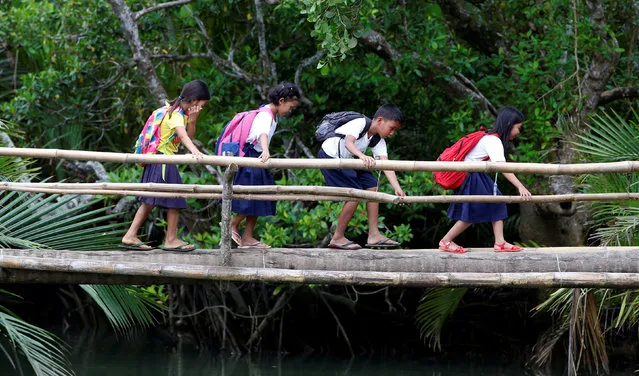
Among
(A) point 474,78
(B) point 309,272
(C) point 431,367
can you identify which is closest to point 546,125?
(A) point 474,78

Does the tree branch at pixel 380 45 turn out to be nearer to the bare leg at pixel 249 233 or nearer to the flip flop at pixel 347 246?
the bare leg at pixel 249 233

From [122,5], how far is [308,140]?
2.28 m

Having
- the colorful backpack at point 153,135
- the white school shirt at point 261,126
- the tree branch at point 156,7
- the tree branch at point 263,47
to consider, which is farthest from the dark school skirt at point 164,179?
the tree branch at point 263,47

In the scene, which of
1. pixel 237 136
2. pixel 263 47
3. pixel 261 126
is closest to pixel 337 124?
pixel 261 126

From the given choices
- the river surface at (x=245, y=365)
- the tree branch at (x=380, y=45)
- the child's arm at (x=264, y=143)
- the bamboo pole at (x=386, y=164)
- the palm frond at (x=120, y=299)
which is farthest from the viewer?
the river surface at (x=245, y=365)

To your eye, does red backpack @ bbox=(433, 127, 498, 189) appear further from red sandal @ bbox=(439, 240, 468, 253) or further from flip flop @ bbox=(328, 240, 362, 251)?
flip flop @ bbox=(328, 240, 362, 251)

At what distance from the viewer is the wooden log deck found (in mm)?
5531

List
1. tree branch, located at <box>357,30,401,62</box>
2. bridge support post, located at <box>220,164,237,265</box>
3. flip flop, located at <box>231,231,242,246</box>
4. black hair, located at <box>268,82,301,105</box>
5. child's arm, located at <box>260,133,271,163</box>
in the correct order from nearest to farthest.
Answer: bridge support post, located at <box>220,164,237,265</box>
child's arm, located at <box>260,133,271,163</box>
black hair, located at <box>268,82,301,105</box>
flip flop, located at <box>231,231,242,246</box>
tree branch, located at <box>357,30,401,62</box>

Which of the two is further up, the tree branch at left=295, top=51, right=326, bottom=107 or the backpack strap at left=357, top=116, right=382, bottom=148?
the tree branch at left=295, top=51, right=326, bottom=107

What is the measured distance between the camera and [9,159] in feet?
23.8

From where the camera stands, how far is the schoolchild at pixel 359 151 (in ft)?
20.0

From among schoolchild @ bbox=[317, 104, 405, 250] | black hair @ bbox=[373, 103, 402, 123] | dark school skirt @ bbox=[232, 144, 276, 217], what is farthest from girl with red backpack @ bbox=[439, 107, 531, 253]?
dark school skirt @ bbox=[232, 144, 276, 217]

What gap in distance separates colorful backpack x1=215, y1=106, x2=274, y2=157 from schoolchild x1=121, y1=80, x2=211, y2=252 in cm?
23

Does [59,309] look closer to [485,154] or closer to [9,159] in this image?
[9,159]
